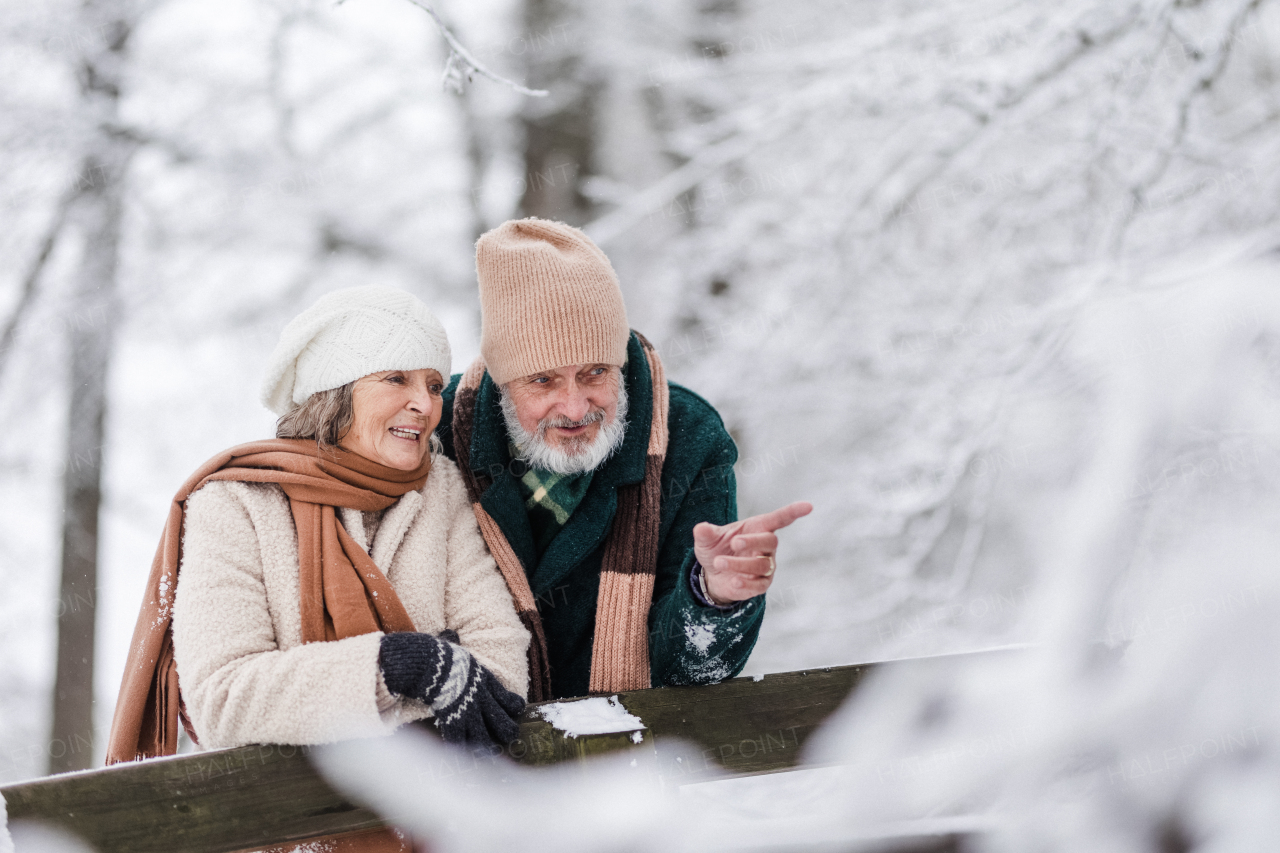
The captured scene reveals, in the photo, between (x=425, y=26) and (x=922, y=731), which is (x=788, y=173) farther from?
(x=922, y=731)

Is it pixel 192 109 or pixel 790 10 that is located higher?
pixel 790 10

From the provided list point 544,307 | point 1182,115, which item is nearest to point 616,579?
point 544,307

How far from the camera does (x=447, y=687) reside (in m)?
1.57

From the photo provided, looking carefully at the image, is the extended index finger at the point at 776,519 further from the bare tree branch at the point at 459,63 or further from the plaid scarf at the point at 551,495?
the bare tree branch at the point at 459,63

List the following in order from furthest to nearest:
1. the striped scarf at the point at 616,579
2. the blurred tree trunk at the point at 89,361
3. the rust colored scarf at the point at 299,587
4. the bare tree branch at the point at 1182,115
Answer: the blurred tree trunk at the point at 89,361
the bare tree branch at the point at 1182,115
the striped scarf at the point at 616,579
the rust colored scarf at the point at 299,587

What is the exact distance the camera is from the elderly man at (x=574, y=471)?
2131 mm

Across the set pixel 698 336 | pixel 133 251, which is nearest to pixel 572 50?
pixel 698 336

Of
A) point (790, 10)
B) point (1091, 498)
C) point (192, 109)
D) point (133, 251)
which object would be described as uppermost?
point (790, 10)

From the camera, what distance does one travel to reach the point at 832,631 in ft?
18.6

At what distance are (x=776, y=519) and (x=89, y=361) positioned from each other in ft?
17.1

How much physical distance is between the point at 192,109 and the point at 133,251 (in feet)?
3.04

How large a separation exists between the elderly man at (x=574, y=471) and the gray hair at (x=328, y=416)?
14.4 inches

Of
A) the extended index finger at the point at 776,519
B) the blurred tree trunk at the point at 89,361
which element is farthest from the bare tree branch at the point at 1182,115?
the blurred tree trunk at the point at 89,361

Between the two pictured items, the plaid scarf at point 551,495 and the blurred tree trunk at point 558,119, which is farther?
the blurred tree trunk at point 558,119
